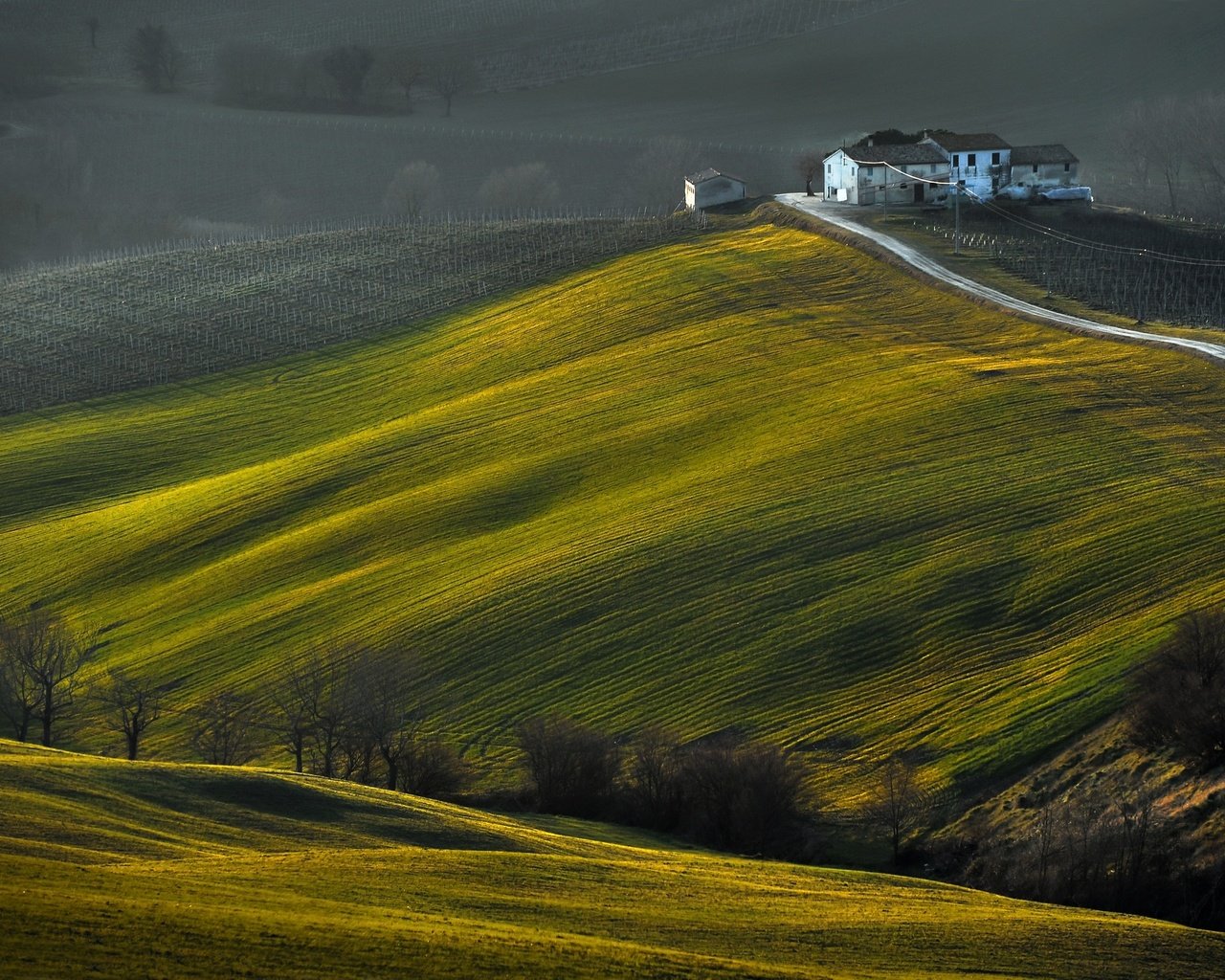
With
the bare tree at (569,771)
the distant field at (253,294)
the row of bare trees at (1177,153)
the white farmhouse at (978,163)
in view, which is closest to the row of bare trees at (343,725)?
the bare tree at (569,771)

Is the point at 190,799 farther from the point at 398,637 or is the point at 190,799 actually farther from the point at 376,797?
the point at 398,637

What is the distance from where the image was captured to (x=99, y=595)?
239ft

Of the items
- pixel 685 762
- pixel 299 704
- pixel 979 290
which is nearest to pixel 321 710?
pixel 299 704

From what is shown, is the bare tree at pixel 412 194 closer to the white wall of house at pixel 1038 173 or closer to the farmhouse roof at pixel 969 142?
the farmhouse roof at pixel 969 142

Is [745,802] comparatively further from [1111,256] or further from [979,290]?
[1111,256]

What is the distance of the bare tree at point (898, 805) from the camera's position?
46.2m

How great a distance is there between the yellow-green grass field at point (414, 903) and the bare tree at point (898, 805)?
406 cm

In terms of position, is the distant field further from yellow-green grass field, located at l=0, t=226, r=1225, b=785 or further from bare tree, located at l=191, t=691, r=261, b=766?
bare tree, located at l=191, t=691, r=261, b=766

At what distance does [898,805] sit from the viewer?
4644 cm

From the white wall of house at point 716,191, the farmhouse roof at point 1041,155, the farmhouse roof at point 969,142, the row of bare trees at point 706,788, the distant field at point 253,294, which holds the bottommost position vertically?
the row of bare trees at point 706,788

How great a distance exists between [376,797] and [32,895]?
53.9ft

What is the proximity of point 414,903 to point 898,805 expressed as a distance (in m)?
19.1

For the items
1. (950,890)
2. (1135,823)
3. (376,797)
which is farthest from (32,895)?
(1135,823)

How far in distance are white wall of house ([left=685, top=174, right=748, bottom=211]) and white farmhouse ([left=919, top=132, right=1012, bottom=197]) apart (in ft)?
50.3
